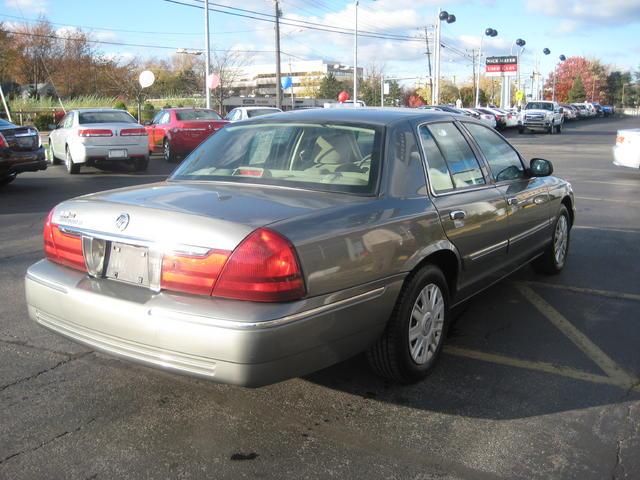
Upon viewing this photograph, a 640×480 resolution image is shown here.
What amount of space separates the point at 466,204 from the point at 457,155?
422mm

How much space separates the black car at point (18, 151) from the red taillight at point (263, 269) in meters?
10.5

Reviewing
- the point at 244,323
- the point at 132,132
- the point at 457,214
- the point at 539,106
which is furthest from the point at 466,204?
the point at 539,106

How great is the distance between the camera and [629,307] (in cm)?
537

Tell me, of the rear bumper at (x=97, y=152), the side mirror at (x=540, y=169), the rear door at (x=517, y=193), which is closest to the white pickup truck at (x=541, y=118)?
the rear bumper at (x=97, y=152)

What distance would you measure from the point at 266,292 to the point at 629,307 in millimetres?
3688

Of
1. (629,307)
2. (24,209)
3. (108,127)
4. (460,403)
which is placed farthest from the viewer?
(108,127)

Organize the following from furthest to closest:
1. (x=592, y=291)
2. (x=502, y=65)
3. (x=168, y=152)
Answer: (x=502, y=65) < (x=168, y=152) < (x=592, y=291)

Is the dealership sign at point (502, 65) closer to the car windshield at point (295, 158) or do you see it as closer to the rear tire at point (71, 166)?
the rear tire at point (71, 166)

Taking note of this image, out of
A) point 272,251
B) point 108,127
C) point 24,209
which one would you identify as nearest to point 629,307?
point 272,251

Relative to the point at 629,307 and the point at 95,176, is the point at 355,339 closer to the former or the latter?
the point at 629,307

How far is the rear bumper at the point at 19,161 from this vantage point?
11938 millimetres

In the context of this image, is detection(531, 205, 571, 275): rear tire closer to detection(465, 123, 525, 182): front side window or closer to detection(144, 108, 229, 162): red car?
detection(465, 123, 525, 182): front side window

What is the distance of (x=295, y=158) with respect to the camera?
407 centimetres

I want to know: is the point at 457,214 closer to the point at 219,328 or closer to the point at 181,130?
the point at 219,328
